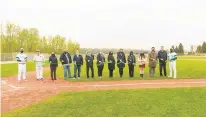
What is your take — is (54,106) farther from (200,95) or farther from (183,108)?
(200,95)

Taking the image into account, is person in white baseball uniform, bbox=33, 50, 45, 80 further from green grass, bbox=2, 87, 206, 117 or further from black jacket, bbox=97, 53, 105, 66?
green grass, bbox=2, 87, 206, 117

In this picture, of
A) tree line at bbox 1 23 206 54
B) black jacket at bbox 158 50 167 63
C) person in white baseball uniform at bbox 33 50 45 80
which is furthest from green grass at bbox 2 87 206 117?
tree line at bbox 1 23 206 54

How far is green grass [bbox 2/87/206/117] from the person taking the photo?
1049cm

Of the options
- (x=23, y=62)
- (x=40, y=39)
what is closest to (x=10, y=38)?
(x=40, y=39)

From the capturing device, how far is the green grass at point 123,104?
10.5 meters

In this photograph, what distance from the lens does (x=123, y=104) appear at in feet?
38.0

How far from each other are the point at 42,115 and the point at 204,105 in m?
5.57

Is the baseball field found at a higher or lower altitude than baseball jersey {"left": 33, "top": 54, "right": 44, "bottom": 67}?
lower

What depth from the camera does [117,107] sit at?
36.8 feet

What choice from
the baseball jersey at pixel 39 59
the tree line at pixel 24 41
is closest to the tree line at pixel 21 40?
the tree line at pixel 24 41

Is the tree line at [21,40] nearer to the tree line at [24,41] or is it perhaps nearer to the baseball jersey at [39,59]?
the tree line at [24,41]

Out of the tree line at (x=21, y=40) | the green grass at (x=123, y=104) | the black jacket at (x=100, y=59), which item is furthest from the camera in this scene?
the tree line at (x=21, y=40)

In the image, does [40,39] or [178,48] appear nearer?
[40,39]

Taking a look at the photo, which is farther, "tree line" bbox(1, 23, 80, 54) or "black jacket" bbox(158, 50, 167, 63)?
"tree line" bbox(1, 23, 80, 54)
